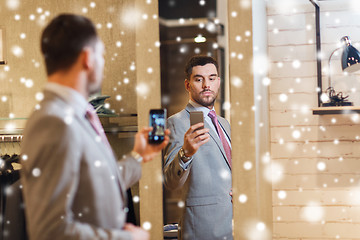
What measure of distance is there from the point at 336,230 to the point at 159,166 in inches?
59.7

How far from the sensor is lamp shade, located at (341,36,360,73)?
85.0 inches

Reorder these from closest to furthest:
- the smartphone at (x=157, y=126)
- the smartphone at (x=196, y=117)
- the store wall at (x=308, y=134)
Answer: the smartphone at (x=157, y=126) < the smartphone at (x=196, y=117) < the store wall at (x=308, y=134)

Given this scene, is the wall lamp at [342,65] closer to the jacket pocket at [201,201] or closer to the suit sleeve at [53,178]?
the jacket pocket at [201,201]

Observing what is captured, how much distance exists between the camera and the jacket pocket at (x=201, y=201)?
5.44 ft

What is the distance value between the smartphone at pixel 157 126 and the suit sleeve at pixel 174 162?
400 mm

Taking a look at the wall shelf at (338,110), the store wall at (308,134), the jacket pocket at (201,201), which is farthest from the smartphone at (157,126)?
the store wall at (308,134)

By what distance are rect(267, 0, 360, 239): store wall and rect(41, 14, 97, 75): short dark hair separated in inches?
70.4

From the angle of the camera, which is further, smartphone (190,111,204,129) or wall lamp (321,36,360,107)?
wall lamp (321,36,360,107)

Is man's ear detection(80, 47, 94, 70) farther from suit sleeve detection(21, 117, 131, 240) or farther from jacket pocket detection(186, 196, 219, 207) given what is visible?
jacket pocket detection(186, 196, 219, 207)

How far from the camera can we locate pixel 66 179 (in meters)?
0.85

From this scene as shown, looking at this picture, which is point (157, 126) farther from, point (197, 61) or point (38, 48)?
point (38, 48)

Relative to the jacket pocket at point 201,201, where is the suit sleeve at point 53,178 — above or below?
above

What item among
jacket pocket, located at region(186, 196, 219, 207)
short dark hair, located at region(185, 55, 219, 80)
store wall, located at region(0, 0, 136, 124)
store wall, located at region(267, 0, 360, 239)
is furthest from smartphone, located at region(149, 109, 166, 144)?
store wall, located at region(267, 0, 360, 239)

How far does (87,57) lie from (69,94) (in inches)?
4.0
